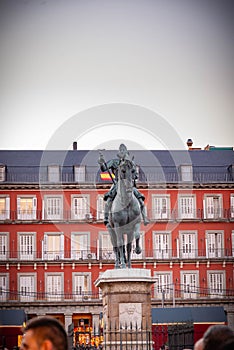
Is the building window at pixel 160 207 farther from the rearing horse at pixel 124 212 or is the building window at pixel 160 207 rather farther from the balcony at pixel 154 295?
the rearing horse at pixel 124 212

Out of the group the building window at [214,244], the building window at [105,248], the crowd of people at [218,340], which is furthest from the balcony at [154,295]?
the crowd of people at [218,340]

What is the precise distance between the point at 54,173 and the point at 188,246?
32.8 feet

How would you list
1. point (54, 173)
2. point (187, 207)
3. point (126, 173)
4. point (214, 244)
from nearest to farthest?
point (126, 173), point (214, 244), point (187, 207), point (54, 173)

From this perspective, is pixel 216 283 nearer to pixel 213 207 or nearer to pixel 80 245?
pixel 213 207

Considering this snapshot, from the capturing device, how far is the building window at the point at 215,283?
5581cm

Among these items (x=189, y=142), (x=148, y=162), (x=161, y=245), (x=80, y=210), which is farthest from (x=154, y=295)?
(x=189, y=142)

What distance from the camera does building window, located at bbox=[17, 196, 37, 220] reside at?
56.1m

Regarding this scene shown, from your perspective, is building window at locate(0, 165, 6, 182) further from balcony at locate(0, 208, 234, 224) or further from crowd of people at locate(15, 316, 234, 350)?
crowd of people at locate(15, 316, 234, 350)

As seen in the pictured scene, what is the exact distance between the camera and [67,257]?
55.6m

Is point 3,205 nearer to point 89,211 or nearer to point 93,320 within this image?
point 89,211

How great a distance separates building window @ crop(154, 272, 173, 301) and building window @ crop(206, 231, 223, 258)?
3.00 m

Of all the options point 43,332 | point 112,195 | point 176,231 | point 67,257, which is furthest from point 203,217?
point 43,332

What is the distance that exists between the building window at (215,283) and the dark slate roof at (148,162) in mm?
6179

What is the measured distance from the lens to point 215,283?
5606 centimetres
